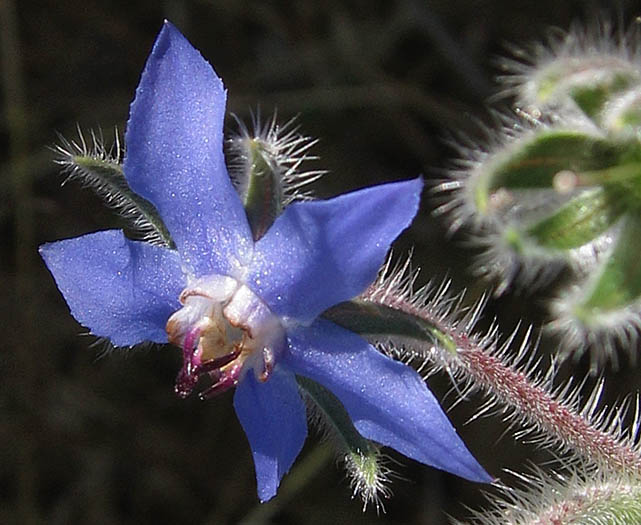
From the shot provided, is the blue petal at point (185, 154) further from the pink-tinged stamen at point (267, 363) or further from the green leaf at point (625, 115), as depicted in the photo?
the green leaf at point (625, 115)

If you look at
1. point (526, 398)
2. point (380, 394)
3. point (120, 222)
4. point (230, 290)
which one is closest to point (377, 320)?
point (380, 394)

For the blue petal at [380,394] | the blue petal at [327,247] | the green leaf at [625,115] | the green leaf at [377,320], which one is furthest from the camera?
the green leaf at [625,115]

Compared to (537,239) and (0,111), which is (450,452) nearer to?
(537,239)

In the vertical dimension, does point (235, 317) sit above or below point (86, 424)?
above

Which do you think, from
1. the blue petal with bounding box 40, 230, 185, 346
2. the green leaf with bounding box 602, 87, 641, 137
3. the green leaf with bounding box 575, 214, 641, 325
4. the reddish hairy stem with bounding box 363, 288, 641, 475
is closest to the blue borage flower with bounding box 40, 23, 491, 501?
the blue petal with bounding box 40, 230, 185, 346

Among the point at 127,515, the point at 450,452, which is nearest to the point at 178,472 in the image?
the point at 127,515

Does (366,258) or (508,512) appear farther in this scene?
(508,512)

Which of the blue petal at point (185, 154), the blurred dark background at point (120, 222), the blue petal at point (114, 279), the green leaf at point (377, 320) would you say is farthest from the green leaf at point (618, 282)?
the blurred dark background at point (120, 222)
